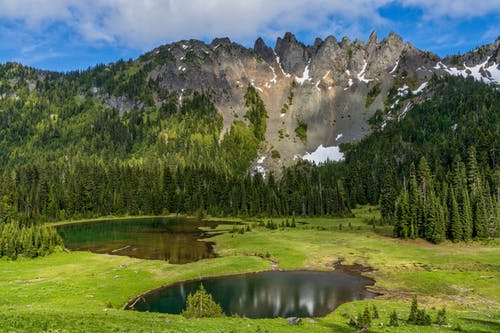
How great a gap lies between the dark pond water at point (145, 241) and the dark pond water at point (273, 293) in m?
20.8

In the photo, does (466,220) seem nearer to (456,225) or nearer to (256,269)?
(456,225)

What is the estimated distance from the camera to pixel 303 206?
18238 centimetres

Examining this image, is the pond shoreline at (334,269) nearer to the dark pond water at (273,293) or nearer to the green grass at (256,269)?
the dark pond water at (273,293)

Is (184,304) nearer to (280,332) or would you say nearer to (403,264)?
(280,332)

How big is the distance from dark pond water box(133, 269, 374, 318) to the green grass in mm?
3293

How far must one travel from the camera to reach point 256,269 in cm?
7488

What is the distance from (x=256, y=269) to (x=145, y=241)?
50.1 m

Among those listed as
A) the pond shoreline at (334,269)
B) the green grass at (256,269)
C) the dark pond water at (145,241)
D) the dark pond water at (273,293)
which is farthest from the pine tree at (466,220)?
the dark pond water at (145,241)

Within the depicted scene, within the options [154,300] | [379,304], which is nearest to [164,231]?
[154,300]

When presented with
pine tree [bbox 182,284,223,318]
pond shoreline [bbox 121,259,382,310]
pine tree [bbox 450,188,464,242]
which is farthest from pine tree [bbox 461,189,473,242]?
pine tree [bbox 182,284,223,318]

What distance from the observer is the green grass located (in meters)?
36.1

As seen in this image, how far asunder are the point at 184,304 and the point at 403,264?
45630 mm

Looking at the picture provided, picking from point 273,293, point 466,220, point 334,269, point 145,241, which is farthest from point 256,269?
point 466,220

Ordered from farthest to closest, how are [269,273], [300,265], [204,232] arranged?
[204,232] → [300,265] → [269,273]
